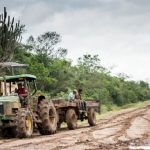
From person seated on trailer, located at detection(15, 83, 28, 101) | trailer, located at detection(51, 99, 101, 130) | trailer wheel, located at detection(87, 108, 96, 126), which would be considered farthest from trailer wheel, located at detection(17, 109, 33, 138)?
trailer wheel, located at detection(87, 108, 96, 126)

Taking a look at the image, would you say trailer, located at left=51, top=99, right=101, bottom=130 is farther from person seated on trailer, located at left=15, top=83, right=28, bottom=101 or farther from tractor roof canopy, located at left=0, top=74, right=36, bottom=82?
person seated on trailer, located at left=15, top=83, right=28, bottom=101

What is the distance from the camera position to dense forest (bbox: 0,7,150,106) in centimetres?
3691

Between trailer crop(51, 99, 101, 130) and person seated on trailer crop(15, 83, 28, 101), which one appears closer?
person seated on trailer crop(15, 83, 28, 101)

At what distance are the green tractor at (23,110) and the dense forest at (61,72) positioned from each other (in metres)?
12.2

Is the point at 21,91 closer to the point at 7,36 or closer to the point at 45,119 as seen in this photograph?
the point at 45,119

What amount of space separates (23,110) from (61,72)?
40376 millimetres

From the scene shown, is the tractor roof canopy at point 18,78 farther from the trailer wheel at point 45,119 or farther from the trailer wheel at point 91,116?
the trailer wheel at point 91,116

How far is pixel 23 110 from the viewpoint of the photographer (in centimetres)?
2100

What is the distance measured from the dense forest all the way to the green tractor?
12243 mm

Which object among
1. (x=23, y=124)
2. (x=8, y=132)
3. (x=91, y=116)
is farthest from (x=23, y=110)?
(x=91, y=116)

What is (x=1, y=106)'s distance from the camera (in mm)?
21266

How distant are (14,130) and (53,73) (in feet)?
122

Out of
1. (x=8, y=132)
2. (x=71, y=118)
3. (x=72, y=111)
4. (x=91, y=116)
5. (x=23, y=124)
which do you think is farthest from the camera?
(x=91, y=116)

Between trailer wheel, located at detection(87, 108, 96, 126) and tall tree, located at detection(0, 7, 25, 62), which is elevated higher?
tall tree, located at detection(0, 7, 25, 62)
